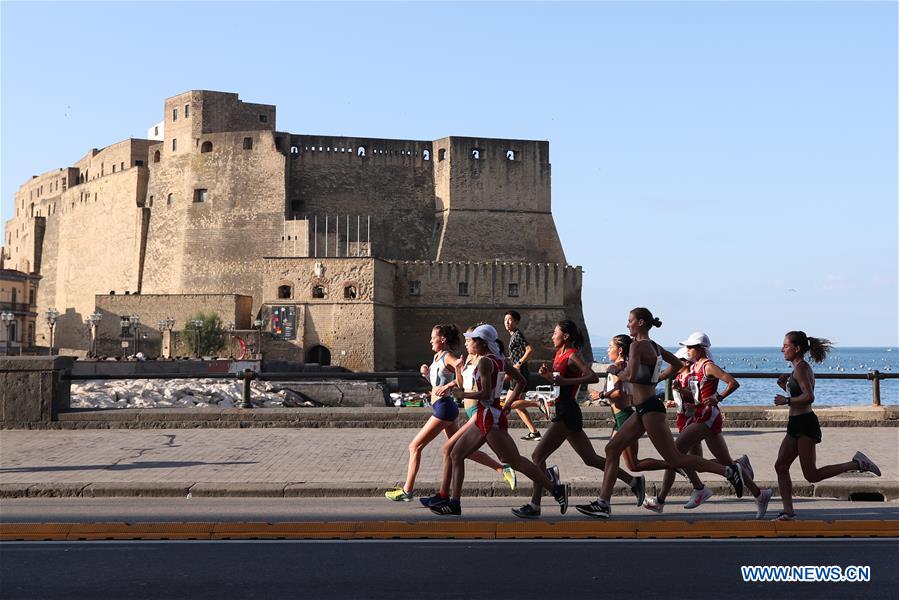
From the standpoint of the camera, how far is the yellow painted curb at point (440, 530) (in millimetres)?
6801

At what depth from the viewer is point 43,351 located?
189ft

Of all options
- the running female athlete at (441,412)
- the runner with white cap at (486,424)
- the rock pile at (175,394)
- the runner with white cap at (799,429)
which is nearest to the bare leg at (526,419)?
the running female athlete at (441,412)

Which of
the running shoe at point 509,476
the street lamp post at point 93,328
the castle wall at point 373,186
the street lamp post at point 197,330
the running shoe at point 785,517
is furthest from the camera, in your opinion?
the castle wall at point 373,186

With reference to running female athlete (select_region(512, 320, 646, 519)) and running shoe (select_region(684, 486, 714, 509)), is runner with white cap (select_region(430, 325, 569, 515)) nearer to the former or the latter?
running female athlete (select_region(512, 320, 646, 519))

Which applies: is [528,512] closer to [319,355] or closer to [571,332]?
[571,332]

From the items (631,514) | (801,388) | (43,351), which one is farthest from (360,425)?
(43,351)

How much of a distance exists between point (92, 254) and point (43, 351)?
573cm

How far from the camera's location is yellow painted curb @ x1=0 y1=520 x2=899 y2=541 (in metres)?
6.80

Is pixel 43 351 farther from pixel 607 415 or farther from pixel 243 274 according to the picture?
pixel 607 415

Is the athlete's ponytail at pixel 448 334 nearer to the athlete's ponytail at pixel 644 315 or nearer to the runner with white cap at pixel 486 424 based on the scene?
the runner with white cap at pixel 486 424

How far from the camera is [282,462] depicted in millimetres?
10148

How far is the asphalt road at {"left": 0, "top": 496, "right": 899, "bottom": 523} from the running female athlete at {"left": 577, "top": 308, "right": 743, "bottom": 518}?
1.04ft
